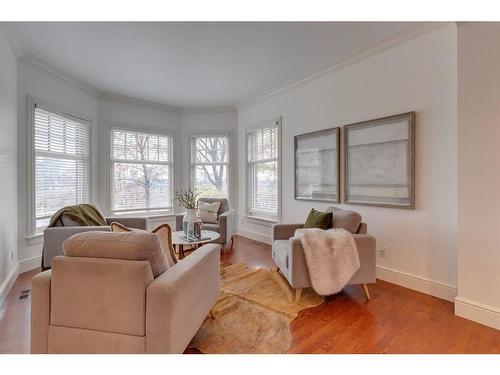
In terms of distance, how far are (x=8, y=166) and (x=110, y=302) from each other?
248 centimetres

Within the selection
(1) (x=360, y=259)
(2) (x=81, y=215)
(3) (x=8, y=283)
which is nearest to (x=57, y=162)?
(2) (x=81, y=215)

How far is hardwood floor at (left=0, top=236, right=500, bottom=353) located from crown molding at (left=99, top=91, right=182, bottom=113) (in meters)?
3.20

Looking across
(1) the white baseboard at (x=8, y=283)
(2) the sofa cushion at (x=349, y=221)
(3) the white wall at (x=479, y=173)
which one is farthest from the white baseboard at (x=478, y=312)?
(1) the white baseboard at (x=8, y=283)

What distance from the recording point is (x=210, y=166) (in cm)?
541

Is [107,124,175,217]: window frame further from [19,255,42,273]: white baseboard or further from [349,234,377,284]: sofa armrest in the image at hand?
[349,234,377,284]: sofa armrest

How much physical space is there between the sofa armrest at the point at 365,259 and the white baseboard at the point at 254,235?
224 cm

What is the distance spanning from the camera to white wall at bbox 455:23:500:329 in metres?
1.93

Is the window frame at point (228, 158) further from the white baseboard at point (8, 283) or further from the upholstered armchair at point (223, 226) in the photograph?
the white baseboard at point (8, 283)

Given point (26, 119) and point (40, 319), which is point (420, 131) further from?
point (26, 119)

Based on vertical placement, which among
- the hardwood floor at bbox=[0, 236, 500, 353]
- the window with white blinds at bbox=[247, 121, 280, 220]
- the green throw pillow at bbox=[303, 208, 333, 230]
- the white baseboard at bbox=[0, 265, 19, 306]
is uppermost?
the window with white blinds at bbox=[247, 121, 280, 220]

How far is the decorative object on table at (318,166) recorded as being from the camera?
11.1 feet

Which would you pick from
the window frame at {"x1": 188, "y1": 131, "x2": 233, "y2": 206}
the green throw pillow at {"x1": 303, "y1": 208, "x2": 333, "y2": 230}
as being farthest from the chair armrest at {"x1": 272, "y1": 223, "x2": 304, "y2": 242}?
the window frame at {"x1": 188, "y1": 131, "x2": 233, "y2": 206}

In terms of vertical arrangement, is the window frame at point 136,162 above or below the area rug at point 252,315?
above
